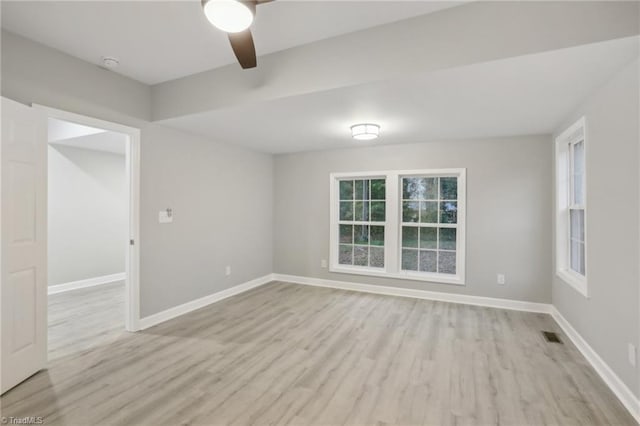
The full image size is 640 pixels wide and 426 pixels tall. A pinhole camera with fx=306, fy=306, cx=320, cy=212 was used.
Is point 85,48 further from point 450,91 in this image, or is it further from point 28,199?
point 450,91

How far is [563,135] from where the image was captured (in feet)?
11.1

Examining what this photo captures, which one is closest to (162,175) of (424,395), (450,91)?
(450,91)

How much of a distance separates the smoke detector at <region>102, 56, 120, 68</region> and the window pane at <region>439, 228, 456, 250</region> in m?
4.47

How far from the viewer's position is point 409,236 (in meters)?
4.83

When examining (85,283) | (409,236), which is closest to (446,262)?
(409,236)

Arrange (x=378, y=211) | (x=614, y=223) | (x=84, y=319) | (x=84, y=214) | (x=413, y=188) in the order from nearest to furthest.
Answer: (x=614, y=223)
(x=84, y=319)
(x=413, y=188)
(x=378, y=211)
(x=84, y=214)

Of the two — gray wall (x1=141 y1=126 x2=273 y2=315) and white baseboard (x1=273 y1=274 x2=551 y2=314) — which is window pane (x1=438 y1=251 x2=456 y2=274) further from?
gray wall (x1=141 y1=126 x2=273 y2=315)

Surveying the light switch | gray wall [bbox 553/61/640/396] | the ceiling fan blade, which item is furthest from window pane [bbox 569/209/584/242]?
the light switch

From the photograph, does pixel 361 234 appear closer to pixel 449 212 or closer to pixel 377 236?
pixel 377 236

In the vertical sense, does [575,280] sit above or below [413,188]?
below

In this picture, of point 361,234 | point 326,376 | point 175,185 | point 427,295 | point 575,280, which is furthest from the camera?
point 361,234

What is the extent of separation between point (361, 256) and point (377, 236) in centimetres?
46

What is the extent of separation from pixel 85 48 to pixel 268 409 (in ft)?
10.8

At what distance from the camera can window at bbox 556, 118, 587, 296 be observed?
3.21 metres
